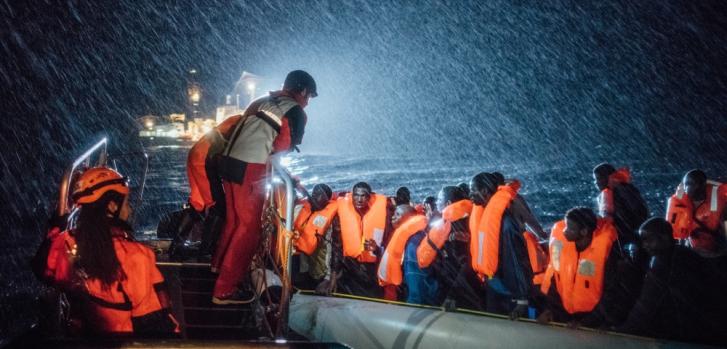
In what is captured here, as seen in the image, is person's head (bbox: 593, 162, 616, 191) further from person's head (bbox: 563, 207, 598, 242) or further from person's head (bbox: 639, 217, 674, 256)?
person's head (bbox: 639, 217, 674, 256)

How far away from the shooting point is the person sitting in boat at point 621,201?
568 centimetres

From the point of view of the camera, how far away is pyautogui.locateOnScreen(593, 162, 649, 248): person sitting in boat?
5676mm

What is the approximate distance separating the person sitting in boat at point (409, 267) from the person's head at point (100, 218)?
3296mm

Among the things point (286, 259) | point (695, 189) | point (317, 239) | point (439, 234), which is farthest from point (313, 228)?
point (695, 189)

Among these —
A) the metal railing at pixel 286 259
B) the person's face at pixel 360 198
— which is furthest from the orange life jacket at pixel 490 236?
the person's face at pixel 360 198

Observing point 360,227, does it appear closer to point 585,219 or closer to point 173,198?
point 585,219

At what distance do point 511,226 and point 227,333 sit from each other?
2644 mm

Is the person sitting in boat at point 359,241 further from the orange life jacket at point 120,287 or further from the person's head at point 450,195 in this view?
the orange life jacket at point 120,287

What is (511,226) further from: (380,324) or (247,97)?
(247,97)

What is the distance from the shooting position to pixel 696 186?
6.12 meters

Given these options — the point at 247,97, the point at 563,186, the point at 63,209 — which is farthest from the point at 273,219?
the point at 563,186

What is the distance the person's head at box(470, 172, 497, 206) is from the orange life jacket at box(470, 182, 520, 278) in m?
0.28

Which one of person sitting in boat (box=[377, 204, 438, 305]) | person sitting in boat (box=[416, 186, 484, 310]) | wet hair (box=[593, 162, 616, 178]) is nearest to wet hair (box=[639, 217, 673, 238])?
person sitting in boat (box=[416, 186, 484, 310])

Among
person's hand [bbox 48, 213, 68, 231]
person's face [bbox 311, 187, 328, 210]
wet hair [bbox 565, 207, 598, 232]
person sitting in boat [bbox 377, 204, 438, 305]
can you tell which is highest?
person's face [bbox 311, 187, 328, 210]
